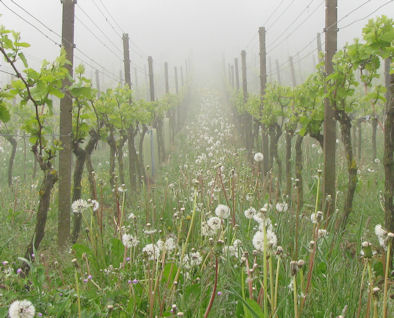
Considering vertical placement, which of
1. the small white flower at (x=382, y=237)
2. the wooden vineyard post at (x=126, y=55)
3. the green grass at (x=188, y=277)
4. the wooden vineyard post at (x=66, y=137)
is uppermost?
the wooden vineyard post at (x=126, y=55)

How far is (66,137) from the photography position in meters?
5.92

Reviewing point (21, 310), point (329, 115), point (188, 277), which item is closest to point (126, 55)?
point (329, 115)

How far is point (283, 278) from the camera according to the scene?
8.84 ft

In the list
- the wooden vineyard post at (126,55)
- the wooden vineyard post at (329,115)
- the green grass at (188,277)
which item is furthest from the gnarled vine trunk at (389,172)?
the wooden vineyard post at (126,55)

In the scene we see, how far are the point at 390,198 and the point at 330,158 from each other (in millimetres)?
2250

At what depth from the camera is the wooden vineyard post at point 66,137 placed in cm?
590

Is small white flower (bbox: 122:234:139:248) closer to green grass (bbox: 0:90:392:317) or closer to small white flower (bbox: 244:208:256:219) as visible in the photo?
green grass (bbox: 0:90:392:317)

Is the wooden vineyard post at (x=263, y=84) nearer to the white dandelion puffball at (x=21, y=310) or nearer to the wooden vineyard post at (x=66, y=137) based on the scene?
the wooden vineyard post at (x=66, y=137)

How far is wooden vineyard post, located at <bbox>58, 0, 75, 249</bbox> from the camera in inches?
232

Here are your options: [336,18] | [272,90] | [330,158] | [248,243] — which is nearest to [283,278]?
[248,243]

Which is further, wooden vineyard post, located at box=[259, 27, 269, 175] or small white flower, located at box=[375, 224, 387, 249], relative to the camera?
wooden vineyard post, located at box=[259, 27, 269, 175]

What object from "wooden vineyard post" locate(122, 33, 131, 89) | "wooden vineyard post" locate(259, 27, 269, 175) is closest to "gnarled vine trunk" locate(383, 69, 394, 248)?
"wooden vineyard post" locate(259, 27, 269, 175)

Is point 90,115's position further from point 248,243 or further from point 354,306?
point 354,306

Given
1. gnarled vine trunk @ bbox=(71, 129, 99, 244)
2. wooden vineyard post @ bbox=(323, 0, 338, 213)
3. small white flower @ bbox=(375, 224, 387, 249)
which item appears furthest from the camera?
gnarled vine trunk @ bbox=(71, 129, 99, 244)
